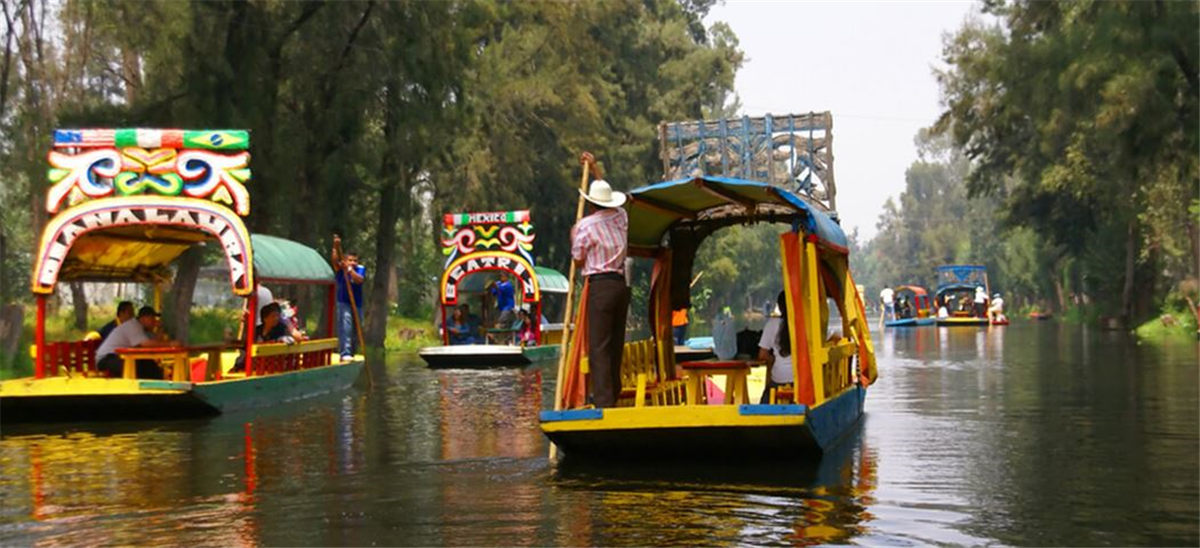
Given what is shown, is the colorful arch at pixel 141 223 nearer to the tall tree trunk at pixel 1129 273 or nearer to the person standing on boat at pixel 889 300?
the tall tree trunk at pixel 1129 273

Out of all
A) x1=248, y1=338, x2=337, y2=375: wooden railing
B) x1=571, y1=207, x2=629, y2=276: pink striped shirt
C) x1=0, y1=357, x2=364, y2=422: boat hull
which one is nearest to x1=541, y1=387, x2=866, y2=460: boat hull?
A: x1=571, y1=207, x2=629, y2=276: pink striped shirt

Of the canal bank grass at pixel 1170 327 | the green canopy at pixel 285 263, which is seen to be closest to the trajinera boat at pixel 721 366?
the green canopy at pixel 285 263

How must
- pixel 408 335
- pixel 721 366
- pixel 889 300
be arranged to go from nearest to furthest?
pixel 721 366, pixel 408 335, pixel 889 300

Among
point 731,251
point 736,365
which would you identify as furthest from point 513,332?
point 731,251

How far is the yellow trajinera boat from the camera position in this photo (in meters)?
11.7

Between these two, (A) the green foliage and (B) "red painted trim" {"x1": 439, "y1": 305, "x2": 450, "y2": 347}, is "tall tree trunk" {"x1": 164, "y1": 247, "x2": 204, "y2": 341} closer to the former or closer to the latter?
(B) "red painted trim" {"x1": 439, "y1": 305, "x2": 450, "y2": 347}

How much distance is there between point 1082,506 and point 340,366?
14593 millimetres

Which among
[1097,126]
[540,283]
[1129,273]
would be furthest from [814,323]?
[1129,273]

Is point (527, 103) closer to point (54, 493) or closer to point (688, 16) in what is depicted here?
point (688, 16)

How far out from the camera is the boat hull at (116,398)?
1689 cm

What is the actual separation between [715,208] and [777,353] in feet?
6.02

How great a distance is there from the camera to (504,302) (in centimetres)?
3462

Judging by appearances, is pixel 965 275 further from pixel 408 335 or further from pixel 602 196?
pixel 602 196

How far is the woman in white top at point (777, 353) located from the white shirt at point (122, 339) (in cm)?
855
